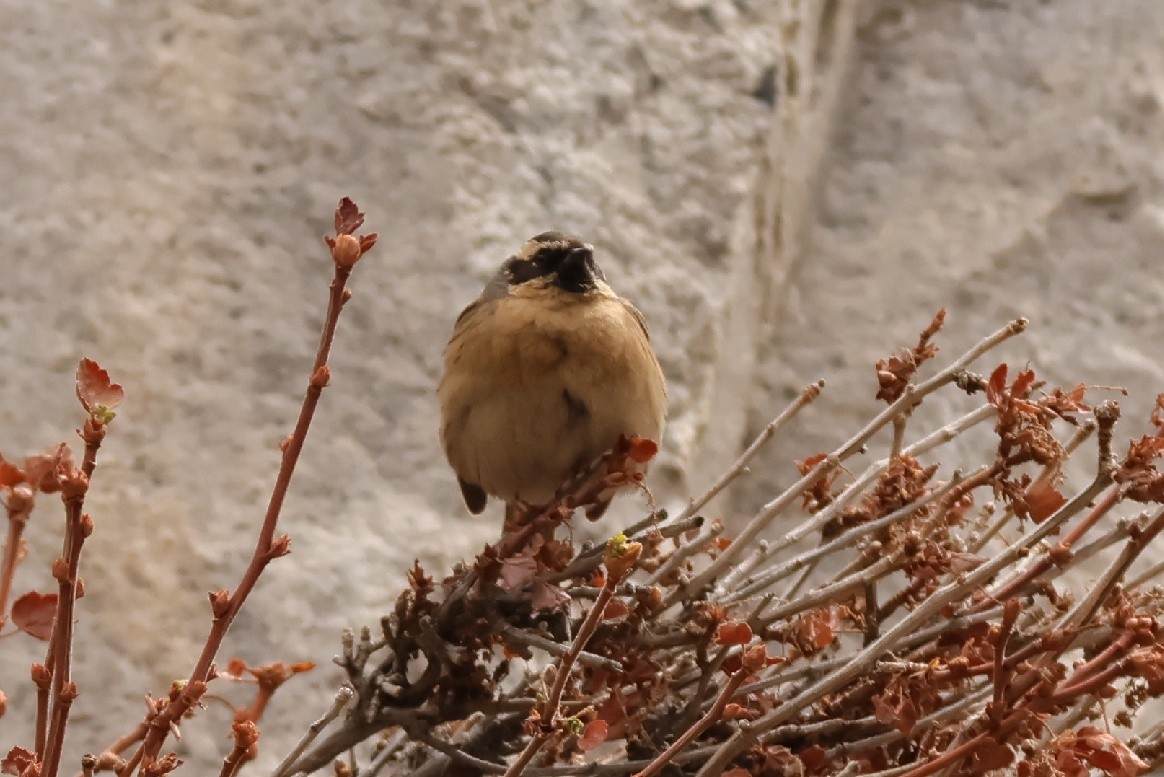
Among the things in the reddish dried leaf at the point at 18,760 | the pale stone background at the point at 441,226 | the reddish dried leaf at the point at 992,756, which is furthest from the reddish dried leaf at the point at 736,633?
the pale stone background at the point at 441,226

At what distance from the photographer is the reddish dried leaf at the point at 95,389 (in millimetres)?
655

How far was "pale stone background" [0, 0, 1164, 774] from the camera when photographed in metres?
1.88

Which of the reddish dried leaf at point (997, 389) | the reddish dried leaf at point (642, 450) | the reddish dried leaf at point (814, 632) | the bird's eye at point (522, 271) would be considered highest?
the bird's eye at point (522, 271)

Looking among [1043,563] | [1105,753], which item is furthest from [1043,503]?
[1105,753]

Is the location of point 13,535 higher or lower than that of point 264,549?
higher

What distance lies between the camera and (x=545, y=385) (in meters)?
1.33

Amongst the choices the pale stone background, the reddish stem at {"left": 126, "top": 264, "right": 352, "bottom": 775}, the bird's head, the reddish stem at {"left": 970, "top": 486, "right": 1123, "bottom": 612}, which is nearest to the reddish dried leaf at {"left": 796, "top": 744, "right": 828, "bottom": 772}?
the reddish stem at {"left": 970, "top": 486, "right": 1123, "bottom": 612}

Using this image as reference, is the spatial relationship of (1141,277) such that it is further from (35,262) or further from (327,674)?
(35,262)

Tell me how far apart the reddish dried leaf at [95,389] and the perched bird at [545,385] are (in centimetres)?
68

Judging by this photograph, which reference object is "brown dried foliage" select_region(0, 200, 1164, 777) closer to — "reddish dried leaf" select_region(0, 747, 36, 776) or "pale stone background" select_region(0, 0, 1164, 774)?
"reddish dried leaf" select_region(0, 747, 36, 776)

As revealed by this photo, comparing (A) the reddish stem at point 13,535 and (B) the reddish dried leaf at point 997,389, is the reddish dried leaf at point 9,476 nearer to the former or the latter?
(A) the reddish stem at point 13,535

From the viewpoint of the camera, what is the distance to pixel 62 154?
2.00 m

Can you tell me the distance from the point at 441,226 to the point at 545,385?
78 cm

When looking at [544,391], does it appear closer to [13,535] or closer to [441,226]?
[13,535]
